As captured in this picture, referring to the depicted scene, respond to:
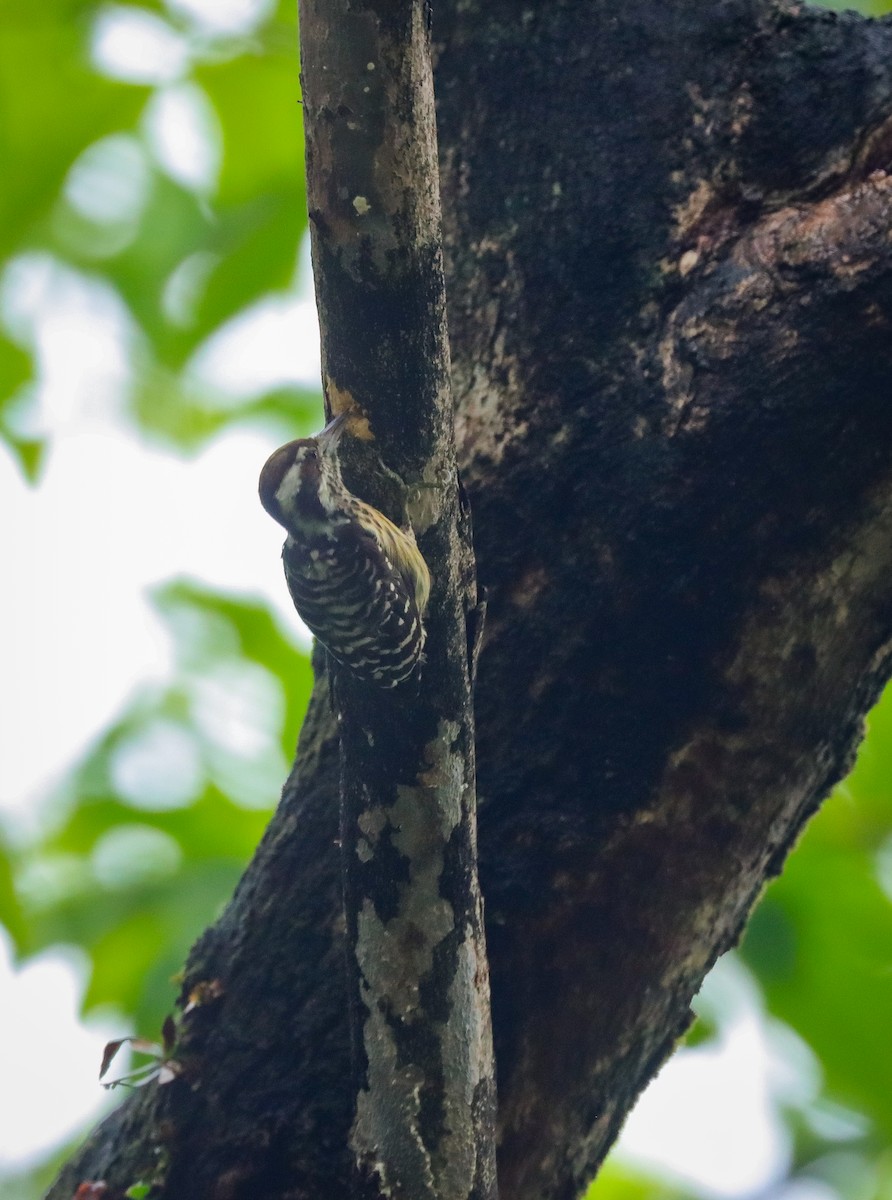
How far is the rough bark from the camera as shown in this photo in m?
1.82

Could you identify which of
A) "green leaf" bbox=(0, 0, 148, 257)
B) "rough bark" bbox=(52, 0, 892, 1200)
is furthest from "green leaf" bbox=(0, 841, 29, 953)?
"green leaf" bbox=(0, 0, 148, 257)

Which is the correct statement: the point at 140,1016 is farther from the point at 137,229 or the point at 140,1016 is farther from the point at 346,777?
the point at 137,229

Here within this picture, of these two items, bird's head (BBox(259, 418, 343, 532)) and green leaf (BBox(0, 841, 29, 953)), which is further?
green leaf (BBox(0, 841, 29, 953))

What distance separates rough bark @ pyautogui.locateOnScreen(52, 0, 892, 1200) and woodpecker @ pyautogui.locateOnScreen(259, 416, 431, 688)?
13.6 inches

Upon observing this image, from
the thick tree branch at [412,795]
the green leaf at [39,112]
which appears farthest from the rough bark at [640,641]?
the green leaf at [39,112]

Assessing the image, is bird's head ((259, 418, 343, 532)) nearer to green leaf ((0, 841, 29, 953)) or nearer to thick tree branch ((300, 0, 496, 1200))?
thick tree branch ((300, 0, 496, 1200))

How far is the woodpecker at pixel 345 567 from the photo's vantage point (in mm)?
1513

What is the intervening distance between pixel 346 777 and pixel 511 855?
14.8 inches

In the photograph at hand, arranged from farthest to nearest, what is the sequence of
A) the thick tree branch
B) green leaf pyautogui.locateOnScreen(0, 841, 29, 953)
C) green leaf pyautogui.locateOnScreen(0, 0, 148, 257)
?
1. green leaf pyautogui.locateOnScreen(0, 0, 148, 257)
2. green leaf pyautogui.locateOnScreen(0, 841, 29, 953)
3. the thick tree branch

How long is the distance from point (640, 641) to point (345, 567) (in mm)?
478

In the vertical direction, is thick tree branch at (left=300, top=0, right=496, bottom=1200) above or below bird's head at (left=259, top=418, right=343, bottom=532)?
below

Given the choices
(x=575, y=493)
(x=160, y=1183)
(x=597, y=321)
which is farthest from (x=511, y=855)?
(x=597, y=321)

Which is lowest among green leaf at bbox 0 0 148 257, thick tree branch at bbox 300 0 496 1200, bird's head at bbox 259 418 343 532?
thick tree branch at bbox 300 0 496 1200

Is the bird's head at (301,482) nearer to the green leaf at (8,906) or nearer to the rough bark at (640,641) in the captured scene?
the rough bark at (640,641)
